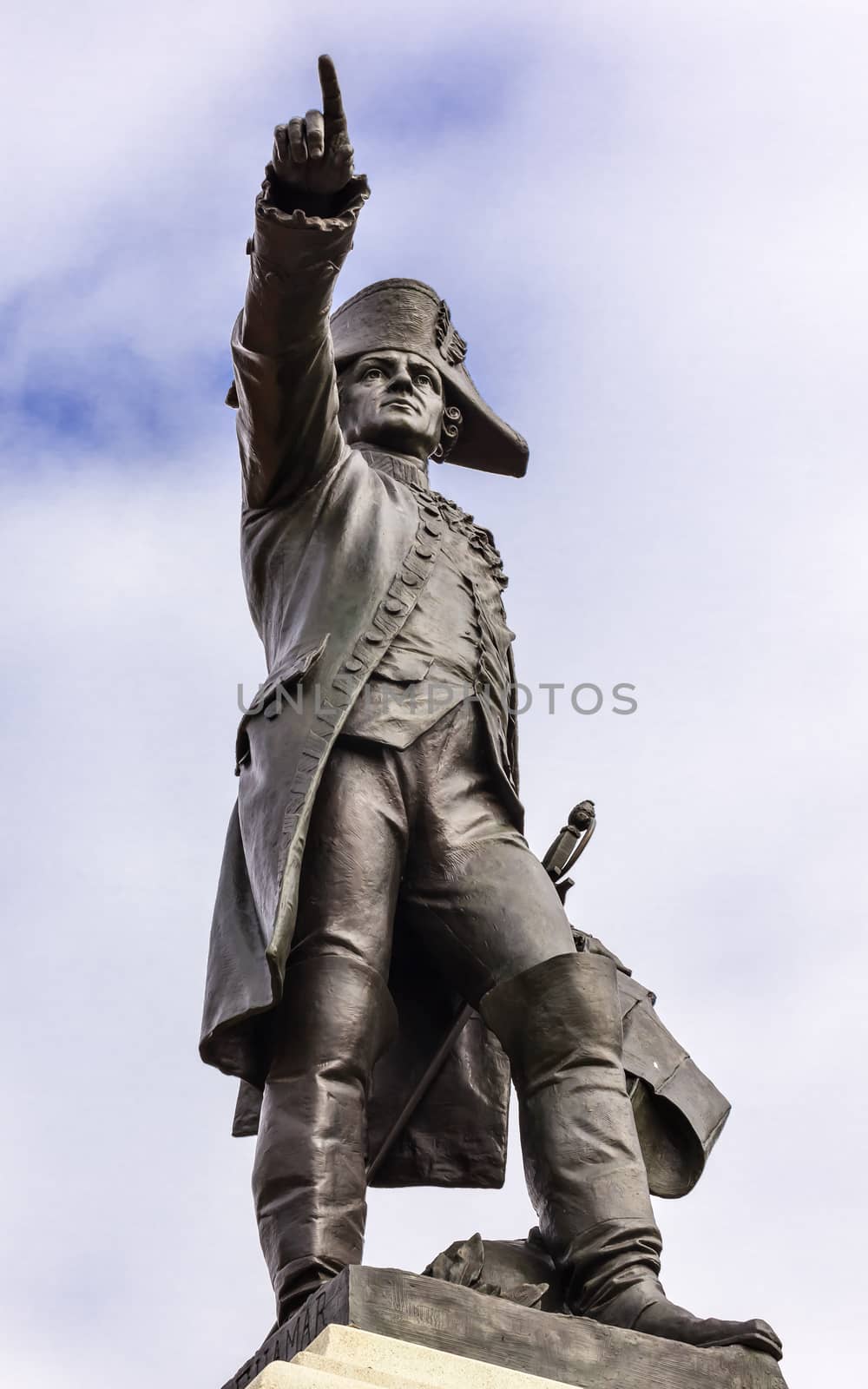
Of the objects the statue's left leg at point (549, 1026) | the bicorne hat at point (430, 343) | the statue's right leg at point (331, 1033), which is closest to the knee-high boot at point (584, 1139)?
the statue's left leg at point (549, 1026)

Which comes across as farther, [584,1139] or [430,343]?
[430,343]

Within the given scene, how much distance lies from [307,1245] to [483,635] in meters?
2.19

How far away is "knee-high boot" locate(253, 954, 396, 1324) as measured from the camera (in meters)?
5.77

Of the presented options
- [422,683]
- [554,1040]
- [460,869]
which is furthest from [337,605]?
[554,1040]

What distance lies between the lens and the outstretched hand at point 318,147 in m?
6.24

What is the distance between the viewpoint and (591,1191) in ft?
19.5

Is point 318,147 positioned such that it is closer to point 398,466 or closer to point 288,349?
point 288,349

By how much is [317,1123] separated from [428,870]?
3.09 feet

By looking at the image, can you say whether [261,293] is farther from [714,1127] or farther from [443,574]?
[714,1127]

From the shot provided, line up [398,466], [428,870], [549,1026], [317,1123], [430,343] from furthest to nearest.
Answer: [430,343] < [398,466] < [428,870] < [549,1026] < [317,1123]

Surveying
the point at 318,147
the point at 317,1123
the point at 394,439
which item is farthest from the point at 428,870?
the point at 318,147

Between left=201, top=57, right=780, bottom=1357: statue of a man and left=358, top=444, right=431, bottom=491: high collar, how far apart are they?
0.06 m

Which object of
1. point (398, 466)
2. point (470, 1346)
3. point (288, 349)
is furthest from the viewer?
point (398, 466)

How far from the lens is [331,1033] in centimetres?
607
